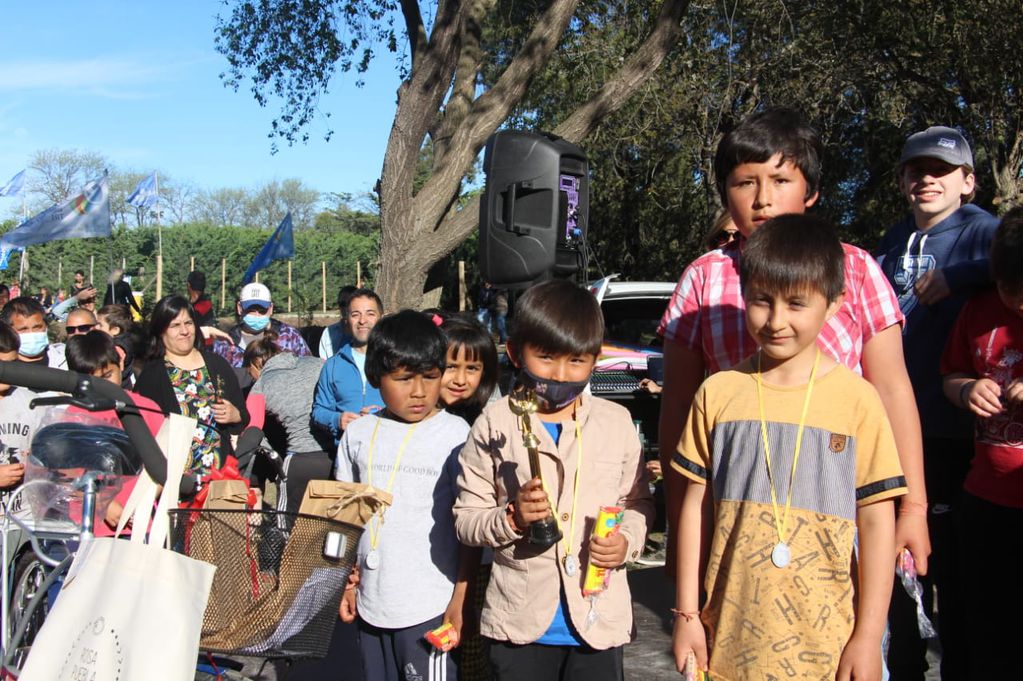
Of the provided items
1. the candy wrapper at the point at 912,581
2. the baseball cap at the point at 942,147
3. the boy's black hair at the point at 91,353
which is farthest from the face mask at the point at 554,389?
the boy's black hair at the point at 91,353

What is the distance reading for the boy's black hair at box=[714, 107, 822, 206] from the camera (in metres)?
2.57

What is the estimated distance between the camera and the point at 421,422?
11.7 feet

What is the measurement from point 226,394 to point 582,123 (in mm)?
6815

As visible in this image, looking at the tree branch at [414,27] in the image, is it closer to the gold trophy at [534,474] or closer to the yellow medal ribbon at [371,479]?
the yellow medal ribbon at [371,479]

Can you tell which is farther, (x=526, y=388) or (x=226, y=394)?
(x=226, y=394)

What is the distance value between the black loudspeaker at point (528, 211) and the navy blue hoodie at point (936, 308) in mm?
→ 2570

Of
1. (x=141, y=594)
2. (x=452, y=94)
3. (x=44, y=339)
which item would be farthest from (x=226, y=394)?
(x=452, y=94)

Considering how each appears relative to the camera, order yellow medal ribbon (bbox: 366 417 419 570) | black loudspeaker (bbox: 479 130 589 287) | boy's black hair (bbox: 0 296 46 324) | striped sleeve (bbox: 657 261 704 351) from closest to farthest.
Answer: striped sleeve (bbox: 657 261 704 351) < yellow medal ribbon (bbox: 366 417 419 570) < black loudspeaker (bbox: 479 130 589 287) < boy's black hair (bbox: 0 296 46 324)

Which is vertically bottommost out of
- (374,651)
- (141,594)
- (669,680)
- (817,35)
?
(669,680)

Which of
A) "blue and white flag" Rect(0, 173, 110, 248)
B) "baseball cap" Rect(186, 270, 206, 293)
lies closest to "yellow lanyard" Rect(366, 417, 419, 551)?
"baseball cap" Rect(186, 270, 206, 293)

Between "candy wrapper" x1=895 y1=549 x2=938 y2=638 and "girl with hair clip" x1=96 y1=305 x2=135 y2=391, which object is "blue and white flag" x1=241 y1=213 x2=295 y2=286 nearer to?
"girl with hair clip" x1=96 y1=305 x2=135 y2=391

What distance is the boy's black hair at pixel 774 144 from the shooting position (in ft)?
8.43

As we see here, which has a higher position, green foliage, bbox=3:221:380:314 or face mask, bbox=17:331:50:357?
green foliage, bbox=3:221:380:314

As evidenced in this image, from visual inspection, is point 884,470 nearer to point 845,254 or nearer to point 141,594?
point 845,254
